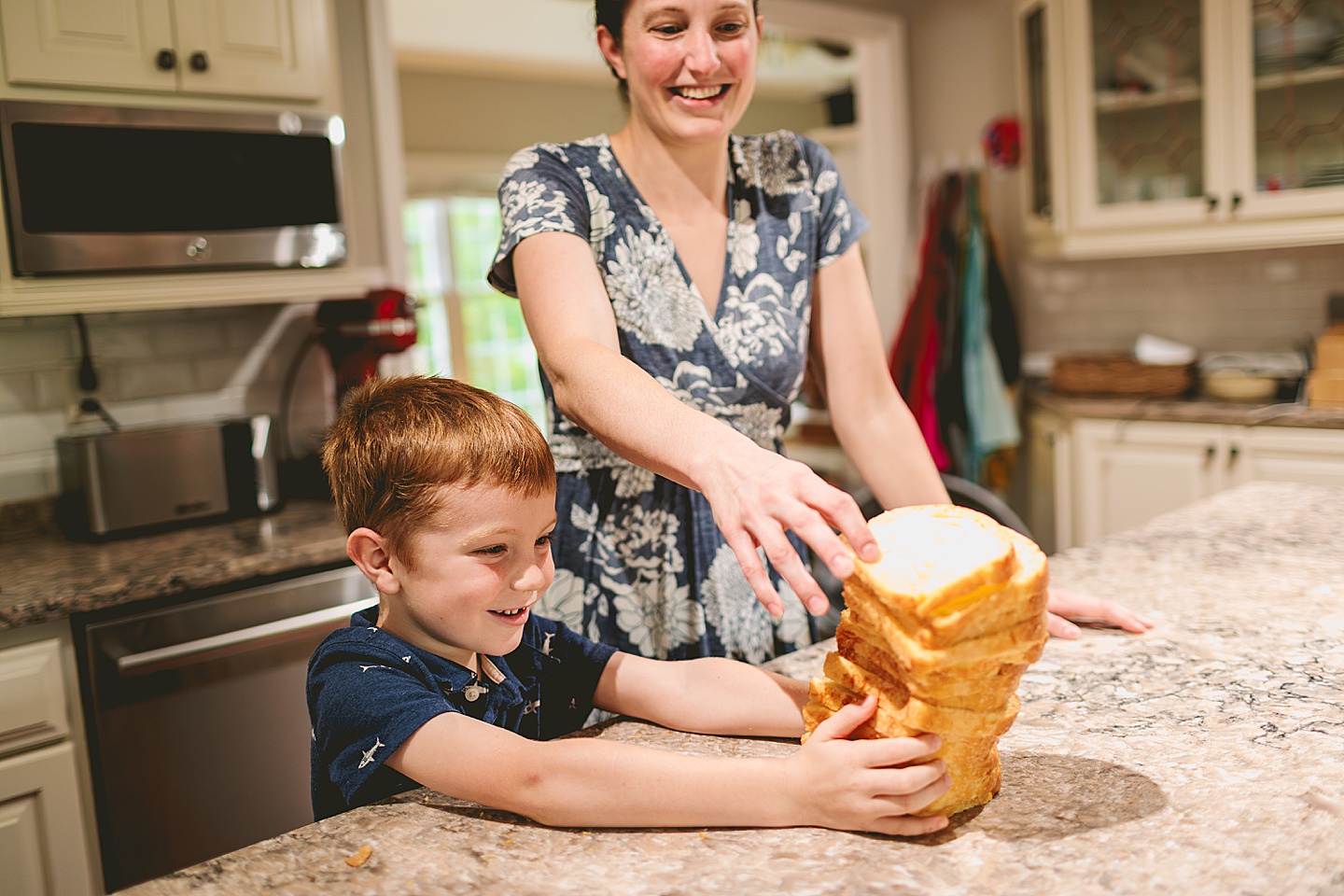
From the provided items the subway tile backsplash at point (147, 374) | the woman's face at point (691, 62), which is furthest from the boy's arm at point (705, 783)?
the subway tile backsplash at point (147, 374)

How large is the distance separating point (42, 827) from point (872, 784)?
186 centimetres

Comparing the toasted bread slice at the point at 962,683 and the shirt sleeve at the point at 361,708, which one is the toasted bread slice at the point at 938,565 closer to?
the toasted bread slice at the point at 962,683

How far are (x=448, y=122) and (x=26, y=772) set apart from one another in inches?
240

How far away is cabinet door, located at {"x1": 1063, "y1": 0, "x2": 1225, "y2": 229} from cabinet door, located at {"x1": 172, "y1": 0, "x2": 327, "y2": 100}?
2510 mm

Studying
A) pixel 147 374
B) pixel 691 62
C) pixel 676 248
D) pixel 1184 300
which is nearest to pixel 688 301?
pixel 676 248

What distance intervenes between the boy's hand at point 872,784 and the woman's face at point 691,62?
0.81m

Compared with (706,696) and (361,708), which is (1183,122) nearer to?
(706,696)

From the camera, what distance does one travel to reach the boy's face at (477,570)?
0.99m

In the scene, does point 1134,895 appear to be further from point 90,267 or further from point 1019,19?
point 1019,19

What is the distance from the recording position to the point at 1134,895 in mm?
663

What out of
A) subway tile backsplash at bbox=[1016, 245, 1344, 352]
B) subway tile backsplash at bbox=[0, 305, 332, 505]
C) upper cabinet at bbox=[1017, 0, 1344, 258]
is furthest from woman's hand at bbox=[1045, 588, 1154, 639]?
subway tile backsplash at bbox=[1016, 245, 1344, 352]

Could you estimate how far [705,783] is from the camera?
0.78m

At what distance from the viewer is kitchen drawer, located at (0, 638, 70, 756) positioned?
1868 mm

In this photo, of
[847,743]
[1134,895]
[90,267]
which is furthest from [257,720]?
[1134,895]
